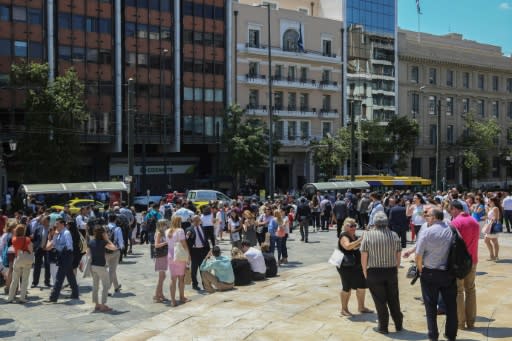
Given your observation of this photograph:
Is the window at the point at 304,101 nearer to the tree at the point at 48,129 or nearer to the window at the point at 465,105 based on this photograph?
the window at the point at 465,105

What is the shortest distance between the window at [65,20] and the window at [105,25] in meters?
2.60

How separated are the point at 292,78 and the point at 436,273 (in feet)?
178

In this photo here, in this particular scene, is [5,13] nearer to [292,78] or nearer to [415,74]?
[292,78]

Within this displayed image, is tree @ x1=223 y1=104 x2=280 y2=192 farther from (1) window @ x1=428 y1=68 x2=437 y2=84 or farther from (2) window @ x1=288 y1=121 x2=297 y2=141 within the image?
Result: (1) window @ x1=428 y1=68 x2=437 y2=84

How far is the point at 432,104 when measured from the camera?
7238cm

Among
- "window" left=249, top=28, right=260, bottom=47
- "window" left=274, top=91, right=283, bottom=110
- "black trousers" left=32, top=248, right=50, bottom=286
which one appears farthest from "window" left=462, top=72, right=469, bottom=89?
"black trousers" left=32, top=248, right=50, bottom=286

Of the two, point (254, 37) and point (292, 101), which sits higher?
point (254, 37)

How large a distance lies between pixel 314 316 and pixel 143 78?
4494cm

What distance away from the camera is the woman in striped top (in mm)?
8070

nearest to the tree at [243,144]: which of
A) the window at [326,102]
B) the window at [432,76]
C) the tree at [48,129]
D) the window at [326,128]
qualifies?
the window at [326,128]

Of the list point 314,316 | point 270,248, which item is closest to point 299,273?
point 270,248

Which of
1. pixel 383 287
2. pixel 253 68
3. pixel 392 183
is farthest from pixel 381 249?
pixel 253 68

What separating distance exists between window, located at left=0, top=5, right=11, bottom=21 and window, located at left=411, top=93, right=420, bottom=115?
4421 cm

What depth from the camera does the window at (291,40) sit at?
61125 mm
